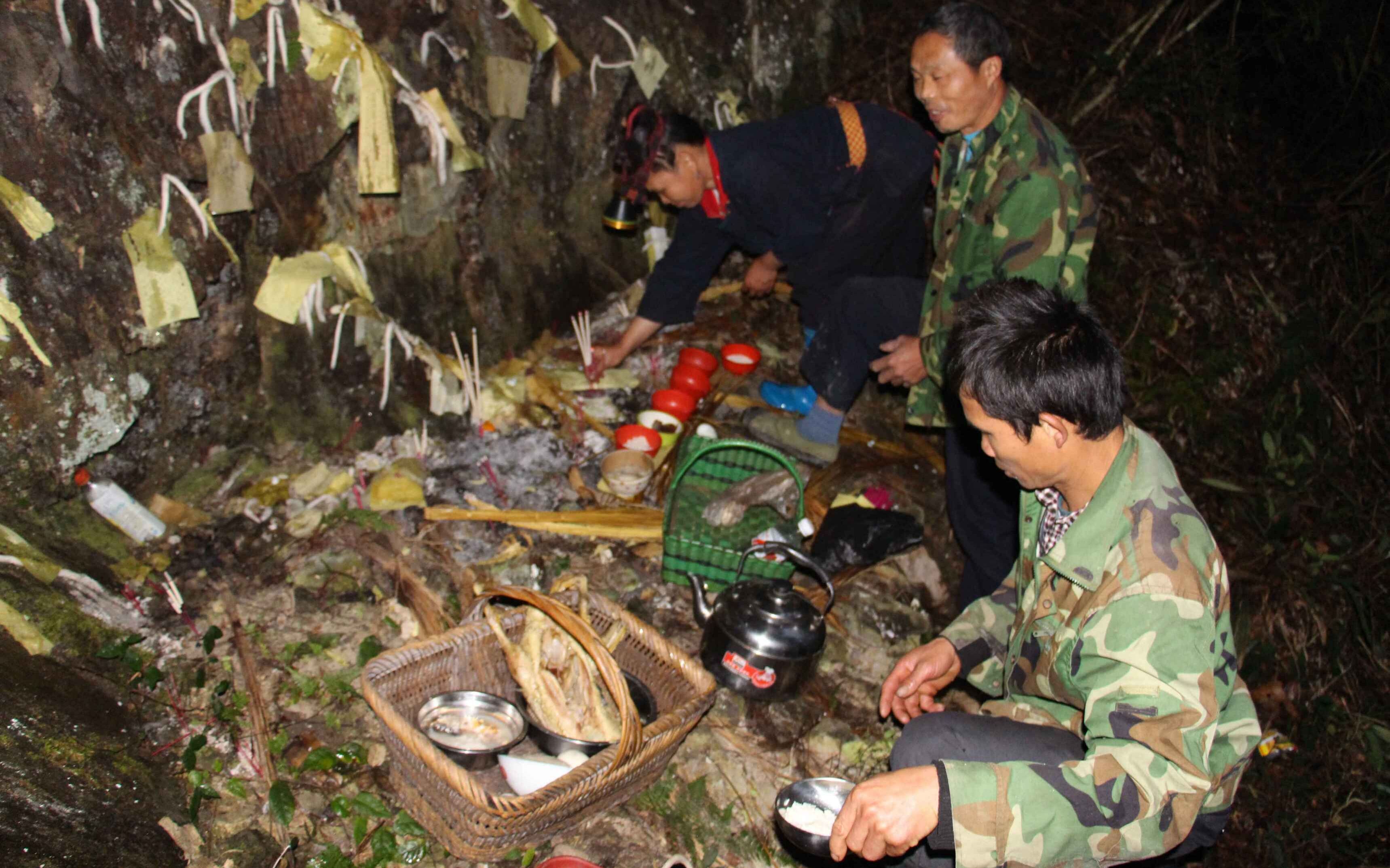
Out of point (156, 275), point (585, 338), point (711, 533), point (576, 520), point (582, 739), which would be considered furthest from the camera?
point (585, 338)

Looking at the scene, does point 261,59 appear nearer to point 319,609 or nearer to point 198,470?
point 198,470

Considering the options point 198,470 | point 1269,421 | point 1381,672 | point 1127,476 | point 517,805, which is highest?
point 1127,476

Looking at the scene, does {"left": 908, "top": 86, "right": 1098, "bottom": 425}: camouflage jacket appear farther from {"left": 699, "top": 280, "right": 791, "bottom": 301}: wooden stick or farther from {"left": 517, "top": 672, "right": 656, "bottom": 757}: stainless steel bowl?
{"left": 699, "top": 280, "right": 791, "bottom": 301}: wooden stick

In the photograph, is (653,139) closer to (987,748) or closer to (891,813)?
(987,748)

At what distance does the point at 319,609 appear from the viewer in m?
3.20

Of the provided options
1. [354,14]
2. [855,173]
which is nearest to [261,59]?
[354,14]

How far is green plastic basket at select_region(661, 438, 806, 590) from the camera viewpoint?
3.52m

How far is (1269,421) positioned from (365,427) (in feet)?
17.1

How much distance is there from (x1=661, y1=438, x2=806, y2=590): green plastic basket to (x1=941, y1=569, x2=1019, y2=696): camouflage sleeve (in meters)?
0.99

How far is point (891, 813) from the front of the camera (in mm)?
1680

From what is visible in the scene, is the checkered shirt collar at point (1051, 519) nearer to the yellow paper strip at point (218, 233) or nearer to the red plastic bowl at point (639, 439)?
the red plastic bowl at point (639, 439)

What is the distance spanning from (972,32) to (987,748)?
2.49m

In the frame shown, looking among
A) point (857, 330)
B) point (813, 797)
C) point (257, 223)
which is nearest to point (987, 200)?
point (857, 330)

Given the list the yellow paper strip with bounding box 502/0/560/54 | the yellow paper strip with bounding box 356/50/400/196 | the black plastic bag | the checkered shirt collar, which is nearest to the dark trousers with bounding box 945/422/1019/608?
the black plastic bag
